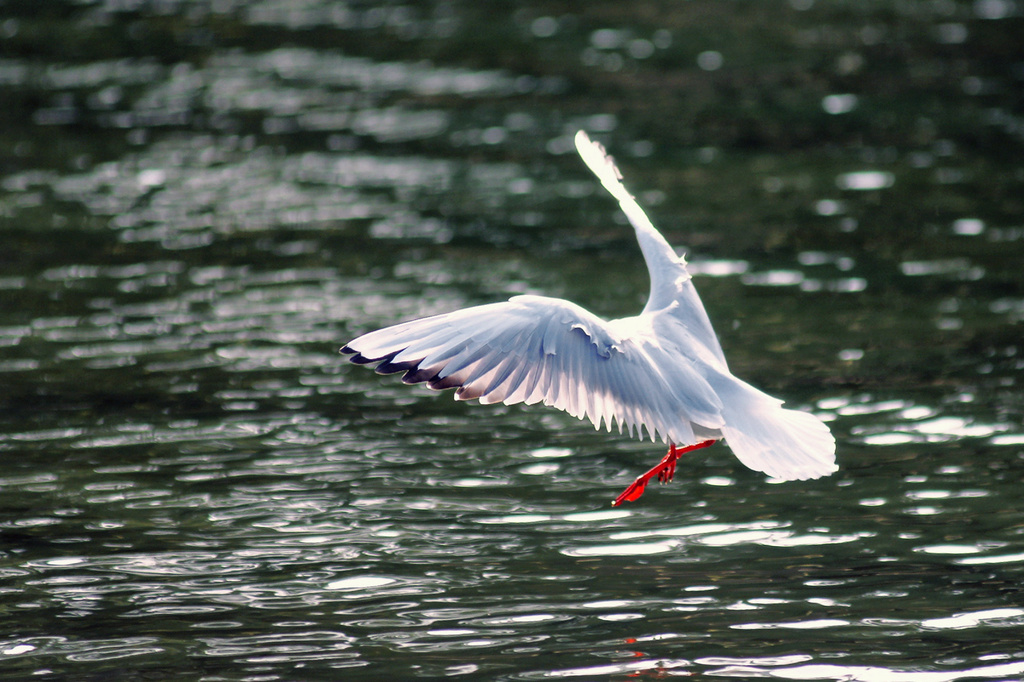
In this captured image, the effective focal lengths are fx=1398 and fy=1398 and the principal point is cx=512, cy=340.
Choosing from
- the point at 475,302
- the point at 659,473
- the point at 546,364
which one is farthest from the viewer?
the point at 475,302

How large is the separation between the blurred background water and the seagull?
695 millimetres

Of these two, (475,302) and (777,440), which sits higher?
(475,302)

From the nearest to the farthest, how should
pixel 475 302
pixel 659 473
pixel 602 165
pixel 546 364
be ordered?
pixel 546 364
pixel 659 473
pixel 602 165
pixel 475 302

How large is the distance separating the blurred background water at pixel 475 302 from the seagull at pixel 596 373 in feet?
2.28

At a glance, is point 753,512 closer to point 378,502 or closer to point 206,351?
point 378,502

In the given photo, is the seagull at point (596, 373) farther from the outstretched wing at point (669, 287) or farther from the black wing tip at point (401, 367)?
the outstretched wing at point (669, 287)

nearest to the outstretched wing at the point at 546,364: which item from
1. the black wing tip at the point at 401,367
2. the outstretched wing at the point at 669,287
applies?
the black wing tip at the point at 401,367

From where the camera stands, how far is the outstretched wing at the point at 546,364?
5.04 m

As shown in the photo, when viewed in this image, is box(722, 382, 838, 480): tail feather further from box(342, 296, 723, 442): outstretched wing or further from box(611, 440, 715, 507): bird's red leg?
box(611, 440, 715, 507): bird's red leg

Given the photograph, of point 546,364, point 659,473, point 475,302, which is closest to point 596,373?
point 546,364

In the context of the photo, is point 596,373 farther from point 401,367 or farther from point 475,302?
point 475,302

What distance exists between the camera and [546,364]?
5.26m

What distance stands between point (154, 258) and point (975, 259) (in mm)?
6322

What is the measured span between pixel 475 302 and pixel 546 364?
4.46 m
